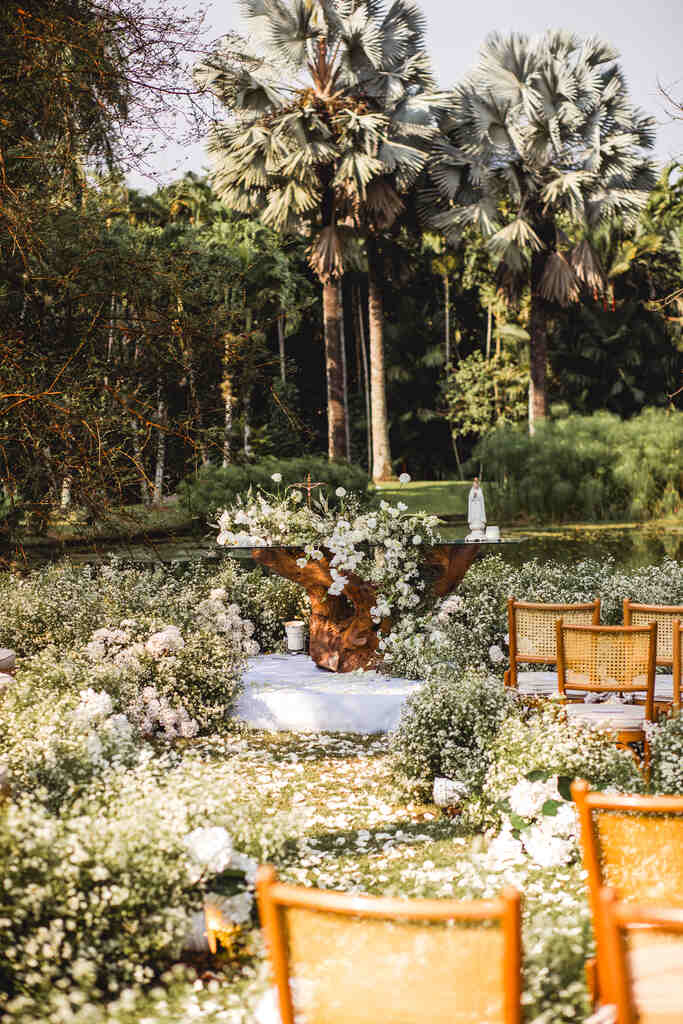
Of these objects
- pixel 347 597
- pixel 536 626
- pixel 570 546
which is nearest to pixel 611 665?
pixel 536 626

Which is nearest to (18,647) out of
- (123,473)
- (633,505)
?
(123,473)

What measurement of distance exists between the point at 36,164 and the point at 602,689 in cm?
480

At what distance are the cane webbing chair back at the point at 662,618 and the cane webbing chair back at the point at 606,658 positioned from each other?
30.1 inches

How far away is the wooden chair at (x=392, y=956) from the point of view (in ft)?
5.59

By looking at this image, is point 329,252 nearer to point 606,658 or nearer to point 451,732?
point 451,732

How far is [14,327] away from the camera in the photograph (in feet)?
22.2

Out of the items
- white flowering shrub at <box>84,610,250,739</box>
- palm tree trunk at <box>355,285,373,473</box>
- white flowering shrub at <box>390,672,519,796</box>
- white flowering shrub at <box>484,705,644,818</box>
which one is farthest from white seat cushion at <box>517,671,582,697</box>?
palm tree trunk at <box>355,285,373,473</box>

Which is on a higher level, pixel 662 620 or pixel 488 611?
pixel 662 620

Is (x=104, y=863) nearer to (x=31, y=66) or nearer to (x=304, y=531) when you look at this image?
(x=31, y=66)

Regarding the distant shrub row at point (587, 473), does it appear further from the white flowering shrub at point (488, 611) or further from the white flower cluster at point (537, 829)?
the white flower cluster at point (537, 829)

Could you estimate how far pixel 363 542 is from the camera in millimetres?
7711

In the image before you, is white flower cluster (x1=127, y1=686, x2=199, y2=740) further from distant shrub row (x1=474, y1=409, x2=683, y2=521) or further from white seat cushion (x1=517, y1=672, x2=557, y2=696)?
distant shrub row (x1=474, y1=409, x2=683, y2=521)

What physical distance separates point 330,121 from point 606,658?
17668 millimetres

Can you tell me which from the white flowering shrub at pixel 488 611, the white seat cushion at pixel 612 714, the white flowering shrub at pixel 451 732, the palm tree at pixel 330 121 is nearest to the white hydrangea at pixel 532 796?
the white seat cushion at pixel 612 714
